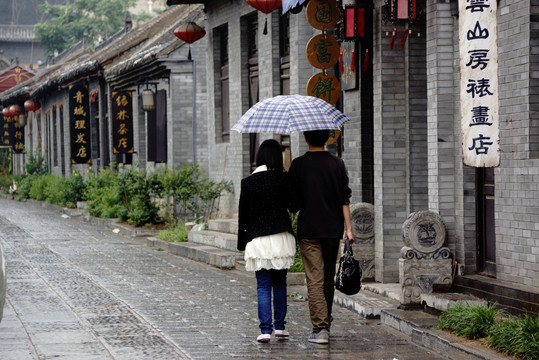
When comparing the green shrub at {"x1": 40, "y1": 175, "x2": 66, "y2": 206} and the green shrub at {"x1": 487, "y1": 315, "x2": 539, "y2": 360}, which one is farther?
the green shrub at {"x1": 40, "y1": 175, "x2": 66, "y2": 206}

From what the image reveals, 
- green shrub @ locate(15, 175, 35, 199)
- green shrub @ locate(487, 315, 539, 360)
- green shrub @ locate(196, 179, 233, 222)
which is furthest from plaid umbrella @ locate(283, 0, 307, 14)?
green shrub @ locate(15, 175, 35, 199)

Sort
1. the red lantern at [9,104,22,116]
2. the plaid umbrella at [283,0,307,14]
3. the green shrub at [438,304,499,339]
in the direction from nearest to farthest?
the green shrub at [438,304,499,339], the plaid umbrella at [283,0,307,14], the red lantern at [9,104,22,116]

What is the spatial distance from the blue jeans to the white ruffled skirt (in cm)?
12

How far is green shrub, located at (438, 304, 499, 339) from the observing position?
28.2 ft

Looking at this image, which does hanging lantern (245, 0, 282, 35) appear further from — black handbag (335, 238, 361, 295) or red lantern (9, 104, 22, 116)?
red lantern (9, 104, 22, 116)

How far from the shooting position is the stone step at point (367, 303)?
1082cm

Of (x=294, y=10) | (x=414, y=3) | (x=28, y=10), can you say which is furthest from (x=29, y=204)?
(x=28, y=10)

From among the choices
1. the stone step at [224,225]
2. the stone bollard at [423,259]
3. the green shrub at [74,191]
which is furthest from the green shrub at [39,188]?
the stone bollard at [423,259]

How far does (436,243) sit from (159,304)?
3.27 m

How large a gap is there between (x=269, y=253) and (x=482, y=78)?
2377mm

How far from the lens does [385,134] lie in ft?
41.7

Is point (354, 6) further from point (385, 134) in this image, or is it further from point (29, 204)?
point (29, 204)

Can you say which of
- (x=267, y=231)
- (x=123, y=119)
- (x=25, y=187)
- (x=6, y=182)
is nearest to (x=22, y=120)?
(x=6, y=182)

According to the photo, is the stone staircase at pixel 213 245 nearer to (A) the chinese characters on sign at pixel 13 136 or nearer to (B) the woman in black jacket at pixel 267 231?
(B) the woman in black jacket at pixel 267 231
